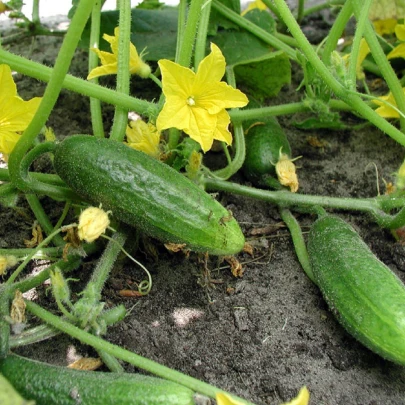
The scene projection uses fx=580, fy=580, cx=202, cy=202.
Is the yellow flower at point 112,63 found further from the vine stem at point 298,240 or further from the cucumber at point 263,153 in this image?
the vine stem at point 298,240

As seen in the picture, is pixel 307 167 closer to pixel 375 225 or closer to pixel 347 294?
pixel 375 225

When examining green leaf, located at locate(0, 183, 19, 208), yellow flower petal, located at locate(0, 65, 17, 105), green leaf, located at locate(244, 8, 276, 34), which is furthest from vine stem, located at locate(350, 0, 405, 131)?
green leaf, located at locate(0, 183, 19, 208)

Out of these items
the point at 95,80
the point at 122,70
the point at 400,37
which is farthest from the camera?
the point at 400,37

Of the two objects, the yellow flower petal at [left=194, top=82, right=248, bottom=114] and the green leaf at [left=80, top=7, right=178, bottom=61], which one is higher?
the yellow flower petal at [left=194, top=82, right=248, bottom=114]

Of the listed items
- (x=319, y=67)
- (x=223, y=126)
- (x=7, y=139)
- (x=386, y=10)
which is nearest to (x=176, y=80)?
(x=223, y=126)

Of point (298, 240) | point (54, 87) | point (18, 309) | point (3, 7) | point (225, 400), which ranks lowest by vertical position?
point (298, 240)

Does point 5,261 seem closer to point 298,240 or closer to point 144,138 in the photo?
point 144,138

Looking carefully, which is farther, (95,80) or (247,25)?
(247,25)

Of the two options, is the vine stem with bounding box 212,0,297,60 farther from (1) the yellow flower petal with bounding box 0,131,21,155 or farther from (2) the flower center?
(1) the yellow flower petal with bounding box 0,131,21,155
